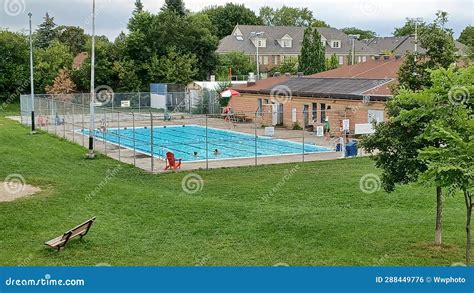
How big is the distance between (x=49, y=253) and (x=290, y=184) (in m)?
10.9

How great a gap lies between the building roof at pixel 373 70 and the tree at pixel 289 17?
80.5 meters

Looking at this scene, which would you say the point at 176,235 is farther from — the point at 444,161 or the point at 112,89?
the point at 112,89

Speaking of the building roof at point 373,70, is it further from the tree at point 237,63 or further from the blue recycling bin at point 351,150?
the tree at point 237,63

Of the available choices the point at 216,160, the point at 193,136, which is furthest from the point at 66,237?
the point at 193,136

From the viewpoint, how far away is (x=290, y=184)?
72.9 ft

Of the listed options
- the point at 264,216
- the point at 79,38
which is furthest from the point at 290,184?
the point at 79,38

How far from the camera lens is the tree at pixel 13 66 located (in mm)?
64938

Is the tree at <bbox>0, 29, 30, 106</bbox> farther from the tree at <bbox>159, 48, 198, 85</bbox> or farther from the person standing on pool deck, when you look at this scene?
the person standing on pool deck

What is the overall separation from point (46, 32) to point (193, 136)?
64400 mm

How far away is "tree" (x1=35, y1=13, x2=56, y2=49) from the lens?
317 ft

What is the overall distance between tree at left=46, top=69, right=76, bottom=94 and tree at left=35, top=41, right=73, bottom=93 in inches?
51.0

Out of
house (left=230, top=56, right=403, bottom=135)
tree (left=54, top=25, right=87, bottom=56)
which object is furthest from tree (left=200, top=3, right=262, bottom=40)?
house (left=230, top=56, right=403, bottom=135)

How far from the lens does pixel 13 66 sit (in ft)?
214

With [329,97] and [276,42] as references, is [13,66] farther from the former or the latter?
[276,42]
